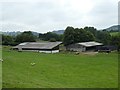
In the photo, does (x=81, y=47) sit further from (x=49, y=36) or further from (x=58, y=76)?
(x=58, y=76)

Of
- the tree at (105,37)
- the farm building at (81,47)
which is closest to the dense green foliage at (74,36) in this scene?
the farm building at (81,47)

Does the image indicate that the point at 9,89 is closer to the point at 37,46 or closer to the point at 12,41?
the point at 37,46

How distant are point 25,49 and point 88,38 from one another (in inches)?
984

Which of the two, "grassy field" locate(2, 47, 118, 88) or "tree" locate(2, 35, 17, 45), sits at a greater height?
"tree" locate(2, 35, 17, 45)

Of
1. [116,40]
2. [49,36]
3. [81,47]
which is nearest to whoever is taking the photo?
[81,47]

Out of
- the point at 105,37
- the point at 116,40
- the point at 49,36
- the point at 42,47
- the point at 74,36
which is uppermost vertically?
the point at 49,36

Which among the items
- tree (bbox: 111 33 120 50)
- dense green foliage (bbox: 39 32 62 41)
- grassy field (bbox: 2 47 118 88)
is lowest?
grassy field (bbox: 2 47 118 88)

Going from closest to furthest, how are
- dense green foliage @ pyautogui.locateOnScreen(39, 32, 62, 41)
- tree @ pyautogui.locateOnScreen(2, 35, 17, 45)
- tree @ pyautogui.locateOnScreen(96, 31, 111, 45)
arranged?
tree @ pyautogui.locateOnScreen(96, 31, 111, 45) < tree @ pyautogui.locateOnScreen(2, 35, 17, 45) < dense green foliage @ pyautogui.locateOnScreen(39, 32, 62, 41)

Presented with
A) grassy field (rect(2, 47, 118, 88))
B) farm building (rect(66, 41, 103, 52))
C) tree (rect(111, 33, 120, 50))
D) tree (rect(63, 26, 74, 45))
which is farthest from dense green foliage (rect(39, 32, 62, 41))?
grassy field (rect(2, 47, 118, 88))

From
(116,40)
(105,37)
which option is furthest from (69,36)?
(105,37)

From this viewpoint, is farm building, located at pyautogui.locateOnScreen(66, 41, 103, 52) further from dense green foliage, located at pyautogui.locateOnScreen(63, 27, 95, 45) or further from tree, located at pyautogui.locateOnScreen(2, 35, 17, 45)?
tree, located at pyautogui.locateOnScreen(2, 35, 17, 45)

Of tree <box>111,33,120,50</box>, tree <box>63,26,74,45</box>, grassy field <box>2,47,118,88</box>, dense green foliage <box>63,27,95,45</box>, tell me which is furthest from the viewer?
dense green foliage <box>63,27,95,45</box>

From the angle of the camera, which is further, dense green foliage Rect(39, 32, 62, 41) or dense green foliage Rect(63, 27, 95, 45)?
dense green foliage Rect(39, 32, 62, 41)

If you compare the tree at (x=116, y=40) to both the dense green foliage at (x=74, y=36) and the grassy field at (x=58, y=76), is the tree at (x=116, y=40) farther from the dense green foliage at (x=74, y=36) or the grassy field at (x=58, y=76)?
the grassy field at (x=58, y=76)
